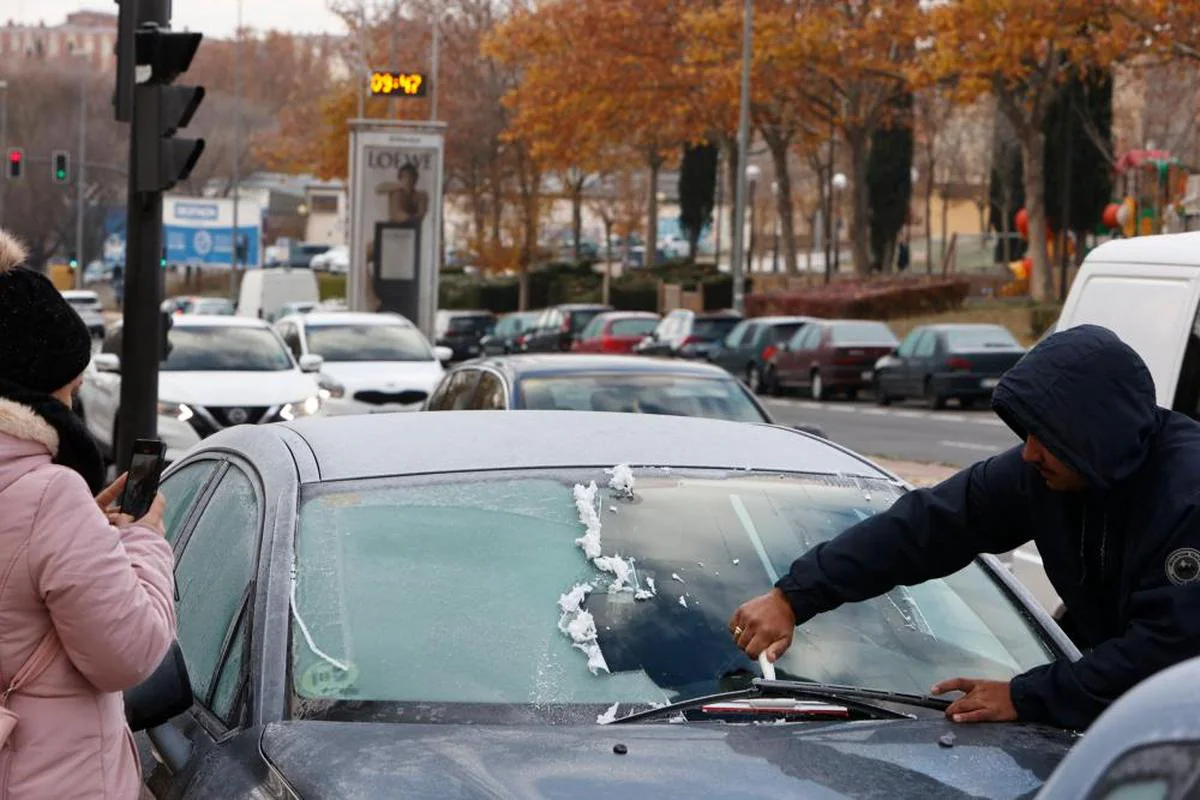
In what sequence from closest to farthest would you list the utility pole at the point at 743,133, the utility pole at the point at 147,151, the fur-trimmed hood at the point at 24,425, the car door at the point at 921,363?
1. the fur-trimmed hood at the point at 24,425
2. the utility pole at the point at 147,151
3. the car door at the point at 921,363
4. the utility pole at the point at 743,133

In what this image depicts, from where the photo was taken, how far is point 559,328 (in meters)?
53.2

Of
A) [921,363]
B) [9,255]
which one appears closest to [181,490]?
[9,255]

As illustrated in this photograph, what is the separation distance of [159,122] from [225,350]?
7900 millimetres

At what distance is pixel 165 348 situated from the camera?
16.8 m

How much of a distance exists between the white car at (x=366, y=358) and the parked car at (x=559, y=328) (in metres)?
26.9

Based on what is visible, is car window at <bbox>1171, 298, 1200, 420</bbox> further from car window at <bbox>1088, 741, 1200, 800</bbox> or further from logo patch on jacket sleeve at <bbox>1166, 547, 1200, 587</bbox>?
car window at <bbox>1088, 741, 1200, 800</bbox>

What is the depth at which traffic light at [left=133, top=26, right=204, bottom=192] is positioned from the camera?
42.8ft

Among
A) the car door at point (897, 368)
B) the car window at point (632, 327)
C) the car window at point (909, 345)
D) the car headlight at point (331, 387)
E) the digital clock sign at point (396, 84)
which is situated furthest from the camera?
the car window at point (632, 327)

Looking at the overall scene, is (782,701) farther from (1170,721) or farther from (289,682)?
(1170,721)

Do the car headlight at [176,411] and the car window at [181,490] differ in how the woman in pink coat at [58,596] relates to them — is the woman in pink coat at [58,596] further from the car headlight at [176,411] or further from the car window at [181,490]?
the car headlight at [176,411]

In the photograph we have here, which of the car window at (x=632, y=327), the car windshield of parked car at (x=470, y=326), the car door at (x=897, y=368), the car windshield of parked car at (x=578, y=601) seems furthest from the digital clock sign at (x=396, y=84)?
the car windshield of parked car at (x=578, y=601)

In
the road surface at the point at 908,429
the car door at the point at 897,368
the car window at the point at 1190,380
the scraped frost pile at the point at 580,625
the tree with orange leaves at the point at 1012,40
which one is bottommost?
the road surface at the point at 908,429

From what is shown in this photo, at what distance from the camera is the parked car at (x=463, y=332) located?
5938 cm

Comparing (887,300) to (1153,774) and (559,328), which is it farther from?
(1153,774)
